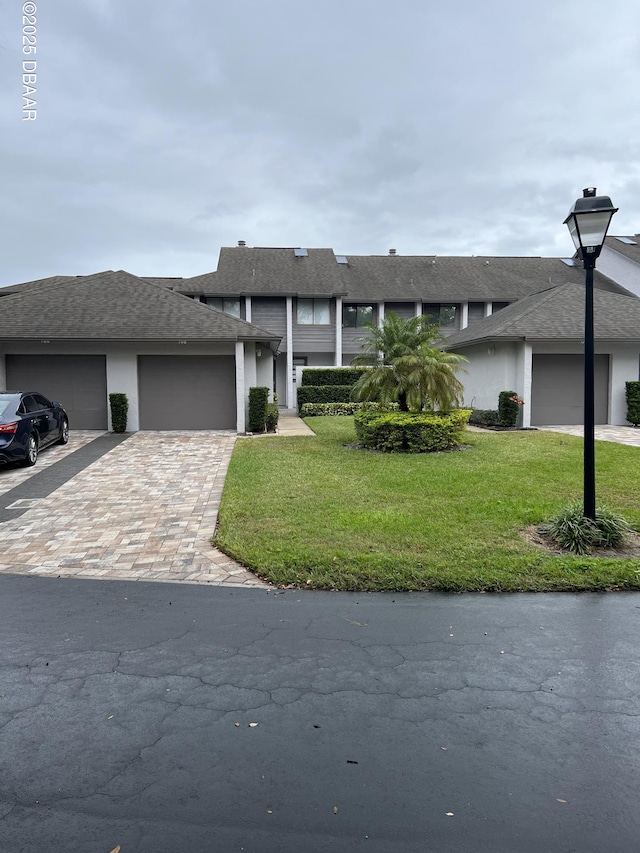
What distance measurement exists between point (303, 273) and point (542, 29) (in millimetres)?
19437

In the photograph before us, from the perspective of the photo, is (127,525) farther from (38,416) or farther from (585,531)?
(38,416)

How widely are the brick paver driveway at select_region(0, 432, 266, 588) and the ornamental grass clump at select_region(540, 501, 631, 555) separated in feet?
11.2

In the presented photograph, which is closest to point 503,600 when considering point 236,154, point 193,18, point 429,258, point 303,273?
point 193,18

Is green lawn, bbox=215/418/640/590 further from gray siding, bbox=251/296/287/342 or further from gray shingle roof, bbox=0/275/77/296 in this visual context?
gray shingle roof, bbox=0/275/77/296

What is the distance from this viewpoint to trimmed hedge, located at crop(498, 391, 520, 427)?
17438mm

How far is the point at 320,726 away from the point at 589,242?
5340 millimetres

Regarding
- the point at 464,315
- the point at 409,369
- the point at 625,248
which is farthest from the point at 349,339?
the point at 409,369

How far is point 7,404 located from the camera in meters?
11.1

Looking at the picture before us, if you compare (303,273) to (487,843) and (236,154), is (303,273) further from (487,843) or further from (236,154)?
(487,843)

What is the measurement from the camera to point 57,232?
1922 centimetres

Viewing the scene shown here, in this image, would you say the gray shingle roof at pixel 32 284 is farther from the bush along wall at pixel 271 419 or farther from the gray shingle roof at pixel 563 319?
the gray shingle roof at pixel 563 319

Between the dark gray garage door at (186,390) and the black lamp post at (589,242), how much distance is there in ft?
40.7

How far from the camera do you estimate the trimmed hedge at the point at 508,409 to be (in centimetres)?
1744


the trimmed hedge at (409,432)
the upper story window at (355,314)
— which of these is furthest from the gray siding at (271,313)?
the trimmed hedge at (409,432)
